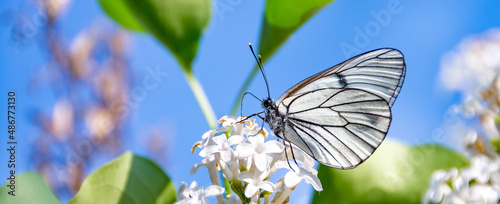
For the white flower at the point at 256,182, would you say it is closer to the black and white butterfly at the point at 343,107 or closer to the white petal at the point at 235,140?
the white petal at the point at 235,140

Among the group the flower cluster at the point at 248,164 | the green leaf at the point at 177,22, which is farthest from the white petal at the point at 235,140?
the green leaf at the point at 177,22

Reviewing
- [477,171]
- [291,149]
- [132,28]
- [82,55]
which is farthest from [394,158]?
Answer: [82,55]

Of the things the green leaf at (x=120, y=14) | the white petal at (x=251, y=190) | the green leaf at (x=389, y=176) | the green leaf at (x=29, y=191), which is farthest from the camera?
the green leaf at (x=120, y=14)

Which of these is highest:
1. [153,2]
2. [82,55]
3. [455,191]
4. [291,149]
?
[82,55]

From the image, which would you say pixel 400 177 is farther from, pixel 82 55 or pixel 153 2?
pixel 82 55

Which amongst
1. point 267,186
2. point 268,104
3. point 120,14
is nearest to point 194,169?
point 267,186

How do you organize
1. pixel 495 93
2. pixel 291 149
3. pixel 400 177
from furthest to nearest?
pixel 495 93, pixel 400 177, pixel 291 149

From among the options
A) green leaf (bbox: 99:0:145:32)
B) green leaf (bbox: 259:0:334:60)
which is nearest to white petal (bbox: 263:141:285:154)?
green leaf (bbox: 259:0:334:60)
